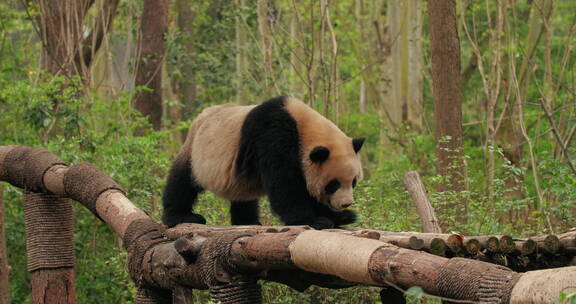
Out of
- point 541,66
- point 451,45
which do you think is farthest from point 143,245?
point 541,66

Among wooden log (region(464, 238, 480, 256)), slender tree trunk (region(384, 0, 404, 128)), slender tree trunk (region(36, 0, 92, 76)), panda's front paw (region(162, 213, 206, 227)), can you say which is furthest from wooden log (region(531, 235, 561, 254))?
slender tree trunk (region(384, 0, 404, 128))

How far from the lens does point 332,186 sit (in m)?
5.45

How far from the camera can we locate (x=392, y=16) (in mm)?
16812

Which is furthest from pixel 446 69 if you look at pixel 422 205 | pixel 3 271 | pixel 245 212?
pixel 3 271

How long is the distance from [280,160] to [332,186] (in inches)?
16.3

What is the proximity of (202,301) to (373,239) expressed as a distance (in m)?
3.81

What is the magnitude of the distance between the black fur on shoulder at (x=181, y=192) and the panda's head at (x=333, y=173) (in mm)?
1027

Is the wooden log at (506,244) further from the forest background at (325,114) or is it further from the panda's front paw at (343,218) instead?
the panda's front paw at (343,218)

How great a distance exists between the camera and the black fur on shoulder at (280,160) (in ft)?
17.4

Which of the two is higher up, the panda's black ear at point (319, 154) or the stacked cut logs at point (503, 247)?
the panda's black ear at point (319, 154)

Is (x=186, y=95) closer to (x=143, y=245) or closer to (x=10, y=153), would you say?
(x=10, y=153)

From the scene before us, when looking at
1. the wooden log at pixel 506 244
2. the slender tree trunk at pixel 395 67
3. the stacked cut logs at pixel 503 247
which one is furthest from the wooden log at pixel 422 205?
the slender tree trunk at pixel 395 67

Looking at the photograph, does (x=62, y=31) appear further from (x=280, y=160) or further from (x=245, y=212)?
(x=280, y=160)

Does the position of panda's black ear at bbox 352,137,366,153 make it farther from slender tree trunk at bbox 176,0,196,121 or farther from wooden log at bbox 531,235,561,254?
slender tree trunk at bbox 176,0,196,121
